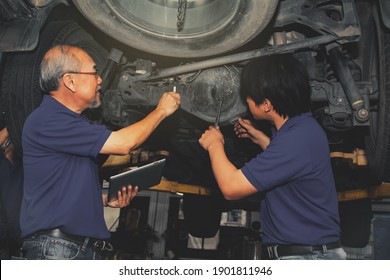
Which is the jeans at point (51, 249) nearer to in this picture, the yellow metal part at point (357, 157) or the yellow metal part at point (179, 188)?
the yellow metal part at point (179, 188)

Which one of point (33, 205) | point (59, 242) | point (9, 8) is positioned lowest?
point (59, 242)

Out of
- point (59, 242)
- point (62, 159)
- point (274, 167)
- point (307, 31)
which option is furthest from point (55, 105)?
point (307, 31)

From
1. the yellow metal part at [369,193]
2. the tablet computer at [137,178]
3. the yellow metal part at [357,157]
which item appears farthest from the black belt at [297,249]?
the yellow metal part at [369,193]

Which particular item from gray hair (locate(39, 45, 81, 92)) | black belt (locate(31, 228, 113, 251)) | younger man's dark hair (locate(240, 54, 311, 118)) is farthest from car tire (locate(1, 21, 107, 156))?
younger man's dark hair (locate(240, 54, 311, 118))

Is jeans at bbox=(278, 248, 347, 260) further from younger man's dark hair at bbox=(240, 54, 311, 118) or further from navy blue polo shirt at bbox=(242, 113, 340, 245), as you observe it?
younger man's dark hair at bbox=(240, 54, 311, 118)

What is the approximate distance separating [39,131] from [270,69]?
3.75 ft

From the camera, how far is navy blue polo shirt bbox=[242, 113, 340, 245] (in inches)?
63.9

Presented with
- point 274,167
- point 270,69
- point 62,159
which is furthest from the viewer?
point 270,69

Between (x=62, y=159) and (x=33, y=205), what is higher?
(x=62, y=159)

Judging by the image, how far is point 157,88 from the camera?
8.11 feet

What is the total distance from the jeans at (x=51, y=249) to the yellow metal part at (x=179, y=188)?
5.65ft

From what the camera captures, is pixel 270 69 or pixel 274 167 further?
pixel 270 69

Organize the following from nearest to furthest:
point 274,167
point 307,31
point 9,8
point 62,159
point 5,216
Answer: point 274,167, point 62,159, point 9,8, point 307,31, point 5,216

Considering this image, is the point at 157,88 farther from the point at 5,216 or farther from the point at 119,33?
the point at 5,216
